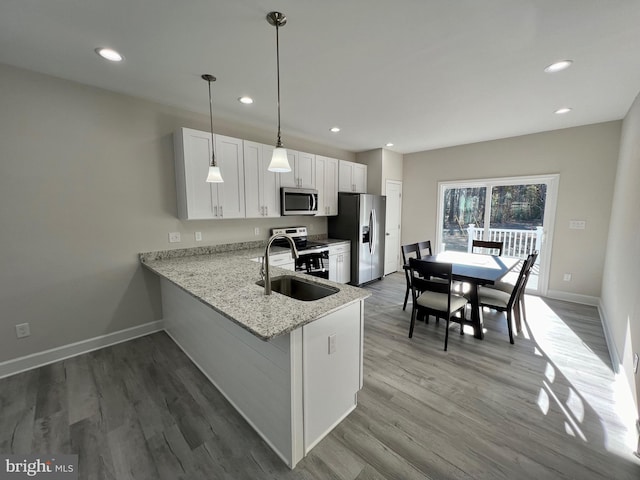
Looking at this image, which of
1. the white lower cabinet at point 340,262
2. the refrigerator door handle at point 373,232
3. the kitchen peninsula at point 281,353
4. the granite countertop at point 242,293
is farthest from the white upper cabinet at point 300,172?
the kitchen peninsula at point 281,353

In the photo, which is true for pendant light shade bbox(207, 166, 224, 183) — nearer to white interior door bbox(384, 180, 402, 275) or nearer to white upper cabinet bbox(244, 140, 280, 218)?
white upper cabinet bbox(244, 140, 280, 218)

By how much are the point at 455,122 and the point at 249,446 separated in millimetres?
4189

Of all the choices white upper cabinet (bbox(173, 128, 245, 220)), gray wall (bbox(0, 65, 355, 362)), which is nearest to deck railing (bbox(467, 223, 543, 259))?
white upper cabinet (bbox(173, 128, 245, 220))

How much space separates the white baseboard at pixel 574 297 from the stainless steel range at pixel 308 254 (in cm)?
368

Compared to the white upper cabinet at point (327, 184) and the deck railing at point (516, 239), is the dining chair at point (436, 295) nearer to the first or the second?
the white upper cabinet at point (327, 184)

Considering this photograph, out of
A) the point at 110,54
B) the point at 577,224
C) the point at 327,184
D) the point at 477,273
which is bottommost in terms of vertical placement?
the point at 477,273

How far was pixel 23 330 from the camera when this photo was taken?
232 cm

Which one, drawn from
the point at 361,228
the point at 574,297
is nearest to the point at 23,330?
the point at 361,228

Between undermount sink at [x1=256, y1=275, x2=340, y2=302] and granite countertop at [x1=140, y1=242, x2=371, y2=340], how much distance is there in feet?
0.16

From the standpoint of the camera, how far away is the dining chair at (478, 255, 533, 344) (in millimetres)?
2732

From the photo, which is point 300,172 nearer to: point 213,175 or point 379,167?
point 213,175

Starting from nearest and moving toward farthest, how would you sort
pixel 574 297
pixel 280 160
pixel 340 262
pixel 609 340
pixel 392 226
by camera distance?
pixel 280 160 < pixel 609 340 < pixel 574 297 < pixel 340 262 < pixel 392 226

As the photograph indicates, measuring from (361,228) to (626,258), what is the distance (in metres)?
3.06

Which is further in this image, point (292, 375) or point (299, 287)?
point (299, 287)
